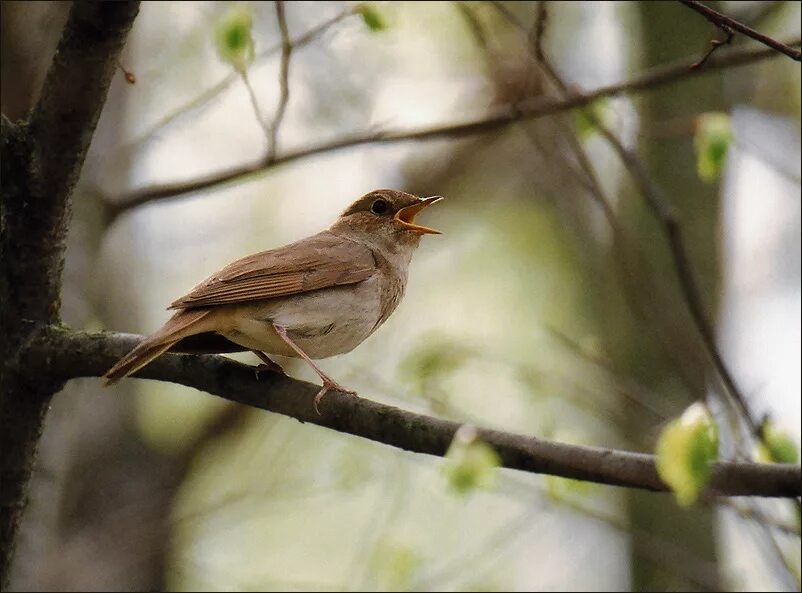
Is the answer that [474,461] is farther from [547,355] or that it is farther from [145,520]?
[547,355]

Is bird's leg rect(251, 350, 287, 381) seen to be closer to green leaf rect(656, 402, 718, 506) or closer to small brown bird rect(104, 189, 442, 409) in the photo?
small brown bird rect(104, 189, 442, 409)

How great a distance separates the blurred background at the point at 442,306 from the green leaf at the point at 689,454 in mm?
2197

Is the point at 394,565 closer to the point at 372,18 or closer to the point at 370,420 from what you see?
the point at 370,420

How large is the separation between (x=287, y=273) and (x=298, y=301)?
6.7 inches

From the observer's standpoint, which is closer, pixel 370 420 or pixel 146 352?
pixel 370 420

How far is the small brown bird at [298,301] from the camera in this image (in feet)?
15.2

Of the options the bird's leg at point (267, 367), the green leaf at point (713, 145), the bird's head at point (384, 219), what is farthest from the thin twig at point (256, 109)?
the green leaf at point (713, 145)

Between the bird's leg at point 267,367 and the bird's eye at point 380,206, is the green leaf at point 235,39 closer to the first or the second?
the bird's eye at point 380,206

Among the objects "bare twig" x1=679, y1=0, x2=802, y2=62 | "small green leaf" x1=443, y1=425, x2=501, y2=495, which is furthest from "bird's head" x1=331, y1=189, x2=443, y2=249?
"bare twig" x1=679, y1=0, x2=802, y2=62

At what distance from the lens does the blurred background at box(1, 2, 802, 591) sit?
6.58 m

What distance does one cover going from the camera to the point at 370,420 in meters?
3.61

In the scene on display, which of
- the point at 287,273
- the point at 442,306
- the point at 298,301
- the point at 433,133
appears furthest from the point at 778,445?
the point at 442,306

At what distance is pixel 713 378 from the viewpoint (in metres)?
5.03

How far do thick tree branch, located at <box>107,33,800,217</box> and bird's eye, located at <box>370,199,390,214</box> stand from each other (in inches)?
16.7
